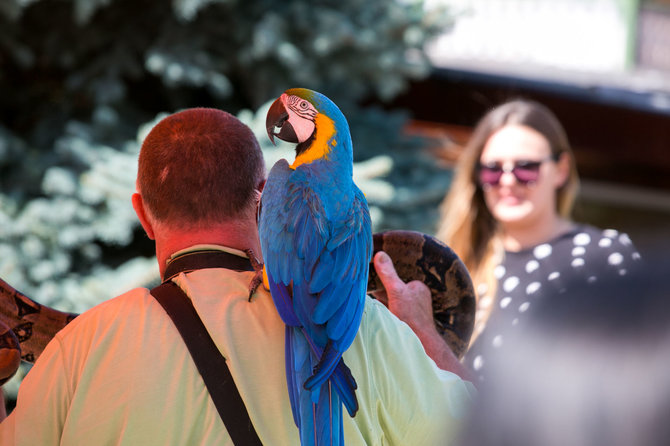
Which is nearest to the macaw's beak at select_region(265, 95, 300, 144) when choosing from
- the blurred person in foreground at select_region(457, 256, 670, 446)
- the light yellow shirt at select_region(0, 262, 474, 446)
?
the light yellow shirt at select_region(0, 262, 474, 446)

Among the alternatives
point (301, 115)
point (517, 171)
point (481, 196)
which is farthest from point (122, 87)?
point (301, 115)

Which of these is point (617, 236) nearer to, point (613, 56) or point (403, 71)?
point (403, 71)

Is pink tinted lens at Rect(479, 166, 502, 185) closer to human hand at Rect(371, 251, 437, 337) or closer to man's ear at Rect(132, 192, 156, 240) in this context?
human hand at Rect(371, 251, 437, 337)

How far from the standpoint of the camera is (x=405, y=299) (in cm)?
216

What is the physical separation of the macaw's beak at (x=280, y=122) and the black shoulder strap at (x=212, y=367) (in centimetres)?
45

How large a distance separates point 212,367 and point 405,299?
727 mm

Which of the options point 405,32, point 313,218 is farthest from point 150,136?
point 405,32

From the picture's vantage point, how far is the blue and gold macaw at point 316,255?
5.08 feet

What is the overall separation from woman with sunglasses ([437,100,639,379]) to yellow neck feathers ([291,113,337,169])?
1.83 metres

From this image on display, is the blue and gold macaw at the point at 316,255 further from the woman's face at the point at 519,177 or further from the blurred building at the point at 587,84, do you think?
the blurred building at the point at 587,84

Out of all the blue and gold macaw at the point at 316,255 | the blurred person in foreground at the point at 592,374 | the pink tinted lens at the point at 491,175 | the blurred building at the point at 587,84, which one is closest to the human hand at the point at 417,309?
the blue and gold macaw at the point at 316,255

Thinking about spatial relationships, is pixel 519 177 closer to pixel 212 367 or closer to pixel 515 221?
pixel 515 221

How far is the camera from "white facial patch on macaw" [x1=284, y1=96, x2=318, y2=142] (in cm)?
178

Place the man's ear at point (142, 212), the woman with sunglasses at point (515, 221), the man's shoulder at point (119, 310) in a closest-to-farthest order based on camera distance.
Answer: the man's shoulder at point (119, 310)
the man's ear at point (142, 212)
the woman with sunglasses at point (515, 221)
